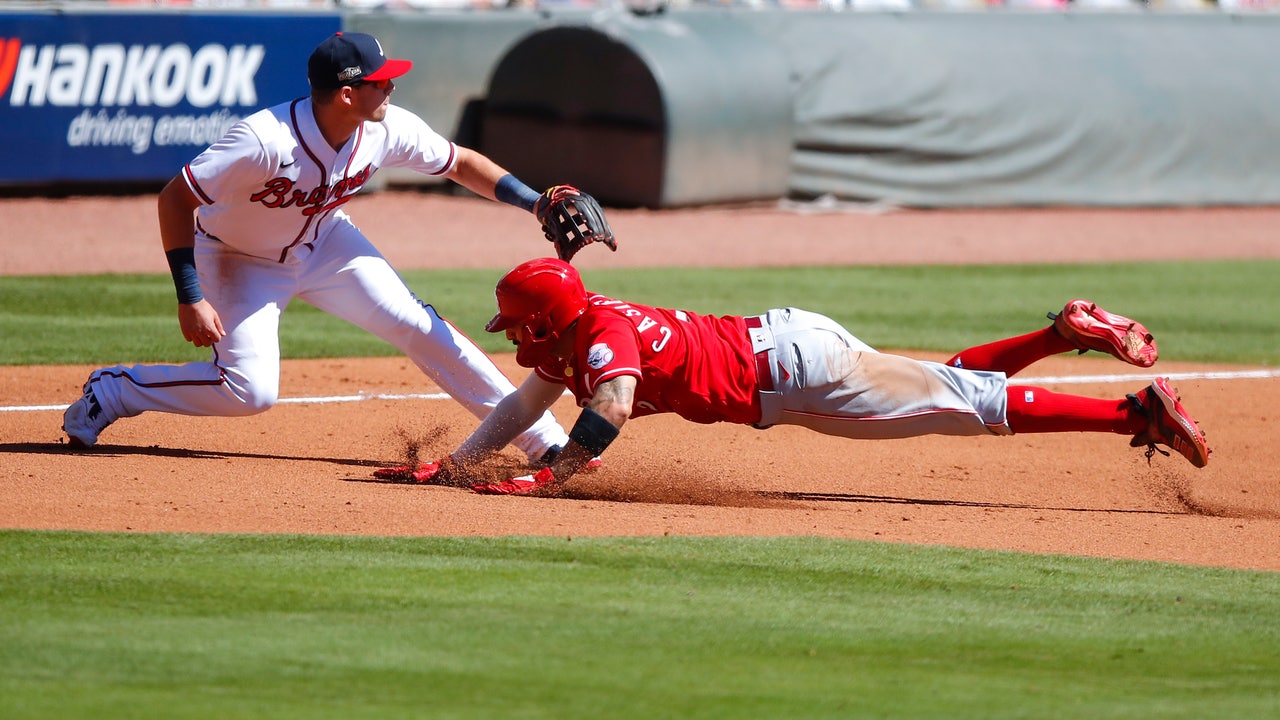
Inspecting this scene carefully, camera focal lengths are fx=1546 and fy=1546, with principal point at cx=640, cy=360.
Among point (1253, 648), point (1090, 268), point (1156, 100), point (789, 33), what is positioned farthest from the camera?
point (1156, 100)

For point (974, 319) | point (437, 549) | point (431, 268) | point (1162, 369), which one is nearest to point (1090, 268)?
point (974, 319)

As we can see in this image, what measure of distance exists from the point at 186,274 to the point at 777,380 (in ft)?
7.28

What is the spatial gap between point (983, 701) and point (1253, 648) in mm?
1029

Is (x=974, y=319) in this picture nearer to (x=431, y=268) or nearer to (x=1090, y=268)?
(x=1090, y=268)

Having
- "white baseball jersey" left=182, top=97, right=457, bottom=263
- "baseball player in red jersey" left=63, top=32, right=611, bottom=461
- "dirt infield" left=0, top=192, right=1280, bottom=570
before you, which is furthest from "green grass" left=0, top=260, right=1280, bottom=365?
"white baseball jersey" left=182, top=97, right=457, bottom=263

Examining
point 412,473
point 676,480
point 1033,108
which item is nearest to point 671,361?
point 676,480

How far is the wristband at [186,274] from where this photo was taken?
5.72 metres

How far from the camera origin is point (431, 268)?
13.5 meters

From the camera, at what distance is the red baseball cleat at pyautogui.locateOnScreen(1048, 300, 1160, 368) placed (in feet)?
19.2

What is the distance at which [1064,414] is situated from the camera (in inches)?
228

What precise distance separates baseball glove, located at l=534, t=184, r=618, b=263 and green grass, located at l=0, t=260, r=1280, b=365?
3737 millimetres

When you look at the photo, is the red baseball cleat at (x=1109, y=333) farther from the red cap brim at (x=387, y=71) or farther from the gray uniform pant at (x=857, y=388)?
the red cap brim at (x=387, y=71)

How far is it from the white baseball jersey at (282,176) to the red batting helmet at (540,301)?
0.94 meters

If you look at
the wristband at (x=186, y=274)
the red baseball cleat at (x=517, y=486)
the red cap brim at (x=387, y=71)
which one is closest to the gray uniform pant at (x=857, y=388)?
the red baseball cleat at (x=517, y=486)
